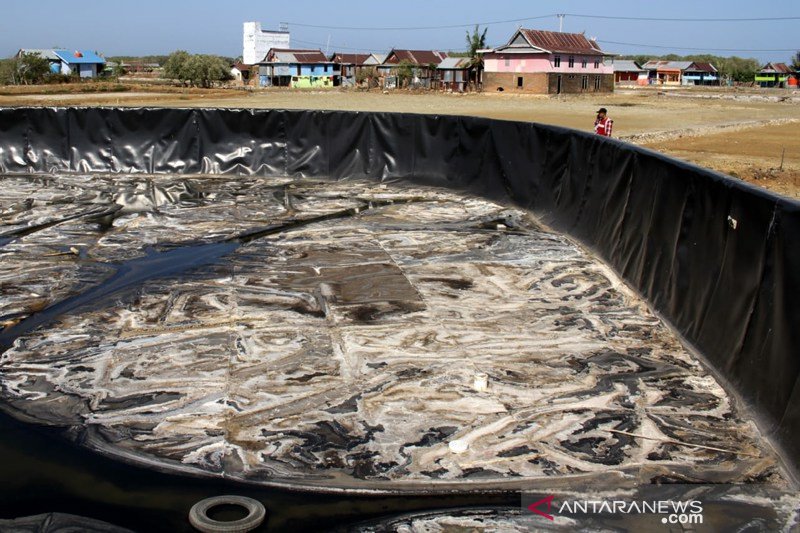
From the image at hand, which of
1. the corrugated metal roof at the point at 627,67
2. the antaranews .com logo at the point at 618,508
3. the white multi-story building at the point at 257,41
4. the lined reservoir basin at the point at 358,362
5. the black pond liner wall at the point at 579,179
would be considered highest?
the white multi-story building at the point at 257,41

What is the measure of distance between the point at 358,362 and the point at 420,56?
330 feet

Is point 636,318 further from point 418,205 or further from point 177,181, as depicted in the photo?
point 177,181

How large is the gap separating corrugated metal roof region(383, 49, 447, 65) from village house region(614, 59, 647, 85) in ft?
112

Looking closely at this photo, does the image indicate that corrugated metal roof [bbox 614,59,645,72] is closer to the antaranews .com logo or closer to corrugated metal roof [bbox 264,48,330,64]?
corrugated metal roof [bbox 264,48,330,64]

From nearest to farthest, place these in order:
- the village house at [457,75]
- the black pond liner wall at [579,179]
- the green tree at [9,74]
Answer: the black pond liner wall at [579,179] → the green tree at [9,74] → the village house at [457,75]

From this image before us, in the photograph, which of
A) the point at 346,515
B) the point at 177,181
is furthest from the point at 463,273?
the point at 177,181

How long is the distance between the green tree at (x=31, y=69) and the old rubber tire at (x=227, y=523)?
8417 centimetres

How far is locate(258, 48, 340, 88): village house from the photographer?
366 ft

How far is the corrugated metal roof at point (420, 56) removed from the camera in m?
102

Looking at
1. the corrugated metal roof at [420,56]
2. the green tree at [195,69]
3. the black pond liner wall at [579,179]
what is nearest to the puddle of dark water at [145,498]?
the black pond liner wall at [579,179]

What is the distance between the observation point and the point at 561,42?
7931 cm

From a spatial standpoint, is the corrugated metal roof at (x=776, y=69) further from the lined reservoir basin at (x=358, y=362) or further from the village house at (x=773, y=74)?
the lined reservoir basin at (x=358, y=362)

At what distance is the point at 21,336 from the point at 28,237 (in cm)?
424

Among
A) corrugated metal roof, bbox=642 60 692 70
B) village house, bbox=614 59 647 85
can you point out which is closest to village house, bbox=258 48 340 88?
village house, bbox=614 59 647 85
